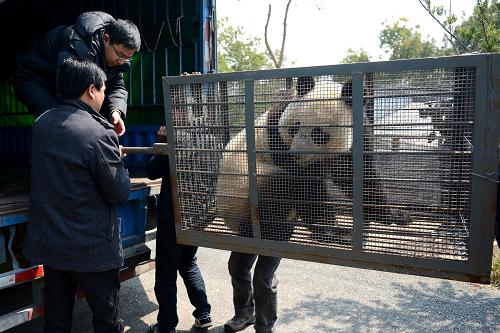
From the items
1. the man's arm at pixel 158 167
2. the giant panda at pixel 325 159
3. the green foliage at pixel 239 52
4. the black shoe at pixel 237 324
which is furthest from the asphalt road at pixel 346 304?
the green foliage at pixel 239 52

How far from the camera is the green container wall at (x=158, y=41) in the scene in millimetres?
3990

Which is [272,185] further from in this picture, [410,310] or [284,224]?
[410,310]

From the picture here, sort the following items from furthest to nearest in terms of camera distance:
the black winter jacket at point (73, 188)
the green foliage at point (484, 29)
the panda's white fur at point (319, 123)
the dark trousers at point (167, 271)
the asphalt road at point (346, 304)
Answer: the green foliage at point (484, 29)
the asphalt road at point (346, 304)
the dark trousers at point (167, 271)
the black winter jacket at point (73, 188)
the panda's white fur at point (319, 123)

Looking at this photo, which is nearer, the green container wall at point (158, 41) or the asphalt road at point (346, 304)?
the asphalt road at point (346, 304)

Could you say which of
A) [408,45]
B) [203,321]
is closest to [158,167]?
[203,321]

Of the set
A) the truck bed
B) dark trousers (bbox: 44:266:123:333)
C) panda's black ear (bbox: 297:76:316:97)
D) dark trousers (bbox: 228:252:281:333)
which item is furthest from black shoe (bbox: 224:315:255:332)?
panda's black ear (bbox: 297:76:316:97)

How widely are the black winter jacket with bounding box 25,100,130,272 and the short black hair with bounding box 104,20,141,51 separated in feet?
2.55

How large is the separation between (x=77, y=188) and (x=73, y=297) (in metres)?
0.72

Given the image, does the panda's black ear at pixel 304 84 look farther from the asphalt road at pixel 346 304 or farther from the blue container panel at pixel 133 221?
the asphalt road at pixel 346 304

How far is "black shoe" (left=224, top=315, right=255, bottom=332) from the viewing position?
11.0ft

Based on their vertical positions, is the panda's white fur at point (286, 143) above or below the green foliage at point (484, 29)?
below

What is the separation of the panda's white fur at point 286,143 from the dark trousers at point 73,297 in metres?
0.75

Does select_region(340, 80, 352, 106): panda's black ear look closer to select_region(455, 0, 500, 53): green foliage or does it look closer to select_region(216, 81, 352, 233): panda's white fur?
select_region(216, 81, 352, 233): panda's white fur

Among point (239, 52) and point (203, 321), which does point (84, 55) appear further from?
point (239, 52)
